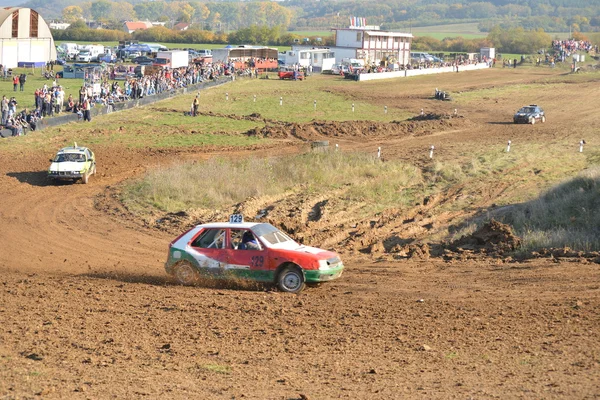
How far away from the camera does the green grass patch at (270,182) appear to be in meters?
26.5

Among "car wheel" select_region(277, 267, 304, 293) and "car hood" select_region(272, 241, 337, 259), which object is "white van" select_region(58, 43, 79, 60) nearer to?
"car hood" select_region(272, 241, 337, 259)

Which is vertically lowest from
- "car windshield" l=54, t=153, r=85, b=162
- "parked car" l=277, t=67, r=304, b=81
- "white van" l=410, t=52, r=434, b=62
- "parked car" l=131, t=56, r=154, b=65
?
"car windshield" l=54, t=153, r=85, b=162

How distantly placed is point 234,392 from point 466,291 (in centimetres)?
677

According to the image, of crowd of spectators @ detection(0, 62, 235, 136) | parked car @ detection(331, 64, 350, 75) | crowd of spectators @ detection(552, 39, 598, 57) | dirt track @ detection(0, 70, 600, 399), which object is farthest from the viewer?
crowd of spectators @ detection(552, 39, 598, 57)

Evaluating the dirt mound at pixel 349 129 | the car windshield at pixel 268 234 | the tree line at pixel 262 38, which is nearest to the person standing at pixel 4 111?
the dirt mound at pixel 349 129

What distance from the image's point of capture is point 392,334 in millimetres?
13188

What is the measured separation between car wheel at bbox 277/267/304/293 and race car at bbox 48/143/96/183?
14.6 metres

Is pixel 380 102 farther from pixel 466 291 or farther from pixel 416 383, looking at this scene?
pixel 416 383

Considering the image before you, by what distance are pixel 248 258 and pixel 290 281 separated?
3.05 ft

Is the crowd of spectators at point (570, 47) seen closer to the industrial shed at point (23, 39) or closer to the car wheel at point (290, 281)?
the industrial shed at point (23, 39)

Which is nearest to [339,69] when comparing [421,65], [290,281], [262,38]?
[421,65]

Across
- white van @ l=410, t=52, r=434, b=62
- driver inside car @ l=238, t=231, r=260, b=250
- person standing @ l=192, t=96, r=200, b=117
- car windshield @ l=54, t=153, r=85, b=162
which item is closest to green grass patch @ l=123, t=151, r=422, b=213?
car windshield @ l=54, t=153, r=85, b=162

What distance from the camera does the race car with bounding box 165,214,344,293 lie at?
1609 cm

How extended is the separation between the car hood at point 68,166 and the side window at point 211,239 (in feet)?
→ 43.9
